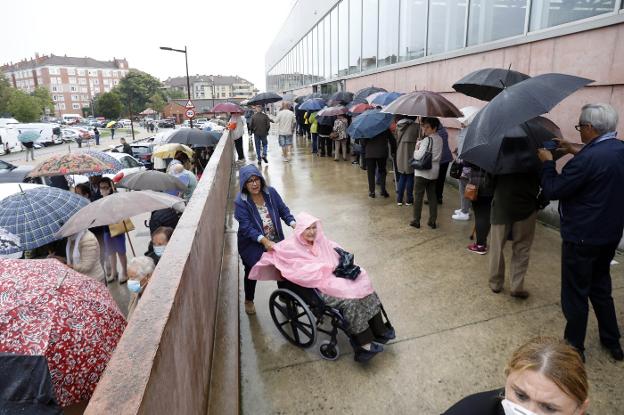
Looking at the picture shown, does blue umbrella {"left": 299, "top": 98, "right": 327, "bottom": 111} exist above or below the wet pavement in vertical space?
above

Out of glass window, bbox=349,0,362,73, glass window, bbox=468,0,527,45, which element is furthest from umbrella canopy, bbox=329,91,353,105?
glass window, bbox=468,0,527,45

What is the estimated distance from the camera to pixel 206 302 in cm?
337

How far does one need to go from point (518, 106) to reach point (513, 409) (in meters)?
2.39

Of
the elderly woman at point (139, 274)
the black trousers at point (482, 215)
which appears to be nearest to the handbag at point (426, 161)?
the black trousers at point (482, 215)

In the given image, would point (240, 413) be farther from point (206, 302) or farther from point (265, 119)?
point (265, 119)

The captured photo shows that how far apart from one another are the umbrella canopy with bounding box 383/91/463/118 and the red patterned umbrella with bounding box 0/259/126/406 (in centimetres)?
496

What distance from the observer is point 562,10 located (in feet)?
20.0

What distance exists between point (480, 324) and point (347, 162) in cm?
932

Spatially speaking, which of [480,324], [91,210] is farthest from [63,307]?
[480,324]

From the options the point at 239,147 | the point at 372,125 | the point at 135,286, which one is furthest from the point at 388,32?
the point at 135,286

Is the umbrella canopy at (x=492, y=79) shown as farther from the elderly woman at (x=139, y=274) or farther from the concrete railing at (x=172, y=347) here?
the elderly woman at (x=139, y=274)

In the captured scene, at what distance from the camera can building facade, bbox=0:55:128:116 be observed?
4734 inches

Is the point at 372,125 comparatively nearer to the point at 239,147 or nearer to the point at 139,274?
the point at 139,274

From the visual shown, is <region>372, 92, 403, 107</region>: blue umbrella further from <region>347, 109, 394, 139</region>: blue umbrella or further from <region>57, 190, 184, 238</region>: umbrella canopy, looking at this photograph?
<region>57, 190, 184, 238</region>: umbrella canopy
